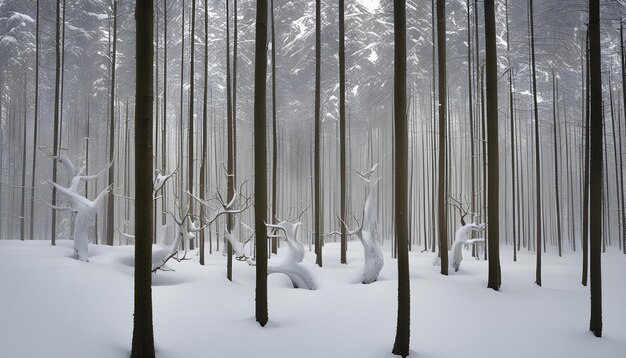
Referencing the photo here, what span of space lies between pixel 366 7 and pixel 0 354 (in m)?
18.5

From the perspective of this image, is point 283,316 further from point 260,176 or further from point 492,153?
point 492,153

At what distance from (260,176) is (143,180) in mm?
2079

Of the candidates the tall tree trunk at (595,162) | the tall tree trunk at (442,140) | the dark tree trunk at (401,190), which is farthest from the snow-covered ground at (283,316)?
the tall tree trunk at (442,140)

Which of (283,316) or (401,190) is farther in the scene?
(283,316)

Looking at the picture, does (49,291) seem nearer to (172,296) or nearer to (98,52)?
(172,296)

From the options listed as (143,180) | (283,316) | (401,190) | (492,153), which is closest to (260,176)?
(143,180)

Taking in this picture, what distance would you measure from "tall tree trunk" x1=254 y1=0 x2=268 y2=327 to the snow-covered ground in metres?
0.43

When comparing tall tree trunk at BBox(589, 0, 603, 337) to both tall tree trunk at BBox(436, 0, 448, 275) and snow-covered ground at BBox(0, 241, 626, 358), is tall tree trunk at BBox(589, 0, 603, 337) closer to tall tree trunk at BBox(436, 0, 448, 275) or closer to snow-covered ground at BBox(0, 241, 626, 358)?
snow-covered ground at BBox(0, 241, 626, 358)

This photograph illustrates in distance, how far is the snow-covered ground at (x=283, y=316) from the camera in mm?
4750

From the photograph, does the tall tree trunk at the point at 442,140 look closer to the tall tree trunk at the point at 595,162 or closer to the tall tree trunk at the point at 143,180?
the tall tree trunk at the point at 595,162

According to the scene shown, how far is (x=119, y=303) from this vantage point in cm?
570

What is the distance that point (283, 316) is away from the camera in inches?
246

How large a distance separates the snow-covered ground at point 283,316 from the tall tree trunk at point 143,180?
43 cm

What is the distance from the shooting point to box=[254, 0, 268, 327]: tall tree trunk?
588 centimetres
